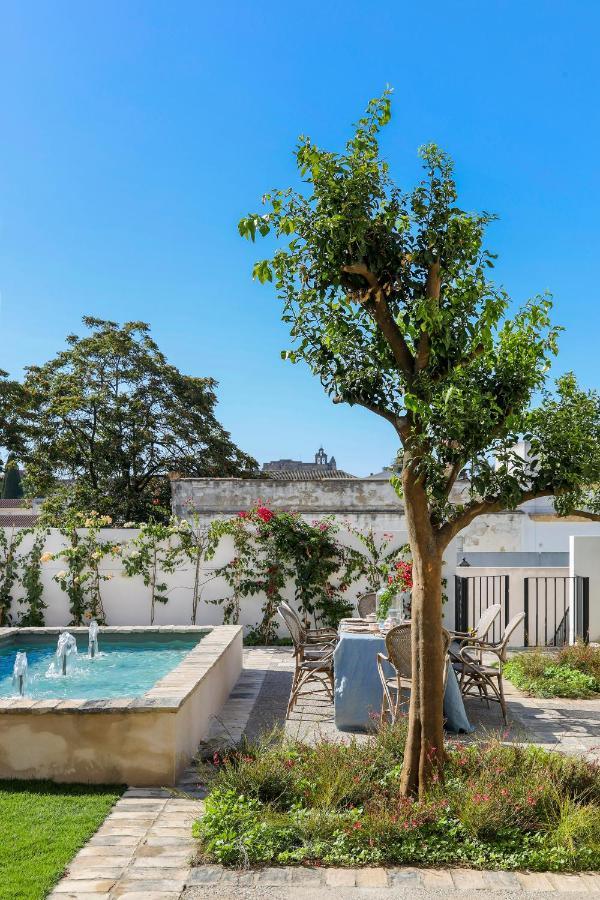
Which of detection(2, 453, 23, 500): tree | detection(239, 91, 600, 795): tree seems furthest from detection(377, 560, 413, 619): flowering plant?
detection(2, 453, 23, 500): tree

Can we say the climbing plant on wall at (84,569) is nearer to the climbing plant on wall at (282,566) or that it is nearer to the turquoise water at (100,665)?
the climbing plant on wall at (282,566)

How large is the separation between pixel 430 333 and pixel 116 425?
18.7m

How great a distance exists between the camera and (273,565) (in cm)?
1080

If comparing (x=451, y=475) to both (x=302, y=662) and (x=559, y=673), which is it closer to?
(x=302, y=662)

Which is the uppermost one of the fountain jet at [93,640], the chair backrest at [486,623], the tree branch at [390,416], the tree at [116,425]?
the tree at [116,425]

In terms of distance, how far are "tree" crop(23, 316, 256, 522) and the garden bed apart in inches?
691

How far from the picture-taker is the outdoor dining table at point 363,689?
5.91 m

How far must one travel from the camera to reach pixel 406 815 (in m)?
3.73

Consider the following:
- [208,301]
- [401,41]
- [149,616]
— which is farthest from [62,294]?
[401,41]

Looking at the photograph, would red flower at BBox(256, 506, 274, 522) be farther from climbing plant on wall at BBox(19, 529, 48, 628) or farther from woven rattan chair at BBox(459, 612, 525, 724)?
woven rattan chair at BBox(459, 612, 525, 724)

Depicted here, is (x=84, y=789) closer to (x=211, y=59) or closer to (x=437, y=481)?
(x=437, y=481)

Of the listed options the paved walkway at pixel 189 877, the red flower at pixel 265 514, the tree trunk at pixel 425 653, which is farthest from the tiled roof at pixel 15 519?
the tree trunk at pixel 425 653

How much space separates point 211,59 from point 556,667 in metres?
7.25

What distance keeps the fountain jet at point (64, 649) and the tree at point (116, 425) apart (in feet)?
41.1
